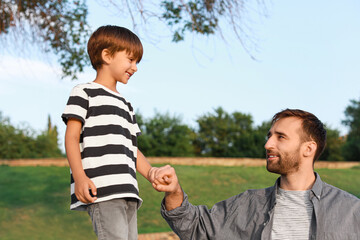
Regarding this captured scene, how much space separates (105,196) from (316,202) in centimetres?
132

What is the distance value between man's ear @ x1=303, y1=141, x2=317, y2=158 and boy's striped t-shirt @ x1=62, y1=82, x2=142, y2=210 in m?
1.14

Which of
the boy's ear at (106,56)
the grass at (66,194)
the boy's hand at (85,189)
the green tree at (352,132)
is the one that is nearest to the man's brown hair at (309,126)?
the boy's ear at (106,56)

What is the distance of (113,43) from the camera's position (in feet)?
8.78

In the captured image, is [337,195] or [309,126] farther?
[309,126]

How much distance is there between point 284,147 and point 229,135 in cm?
2474

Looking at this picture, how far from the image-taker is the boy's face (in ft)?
8.76

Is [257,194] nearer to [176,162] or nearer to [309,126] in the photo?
[309,126]

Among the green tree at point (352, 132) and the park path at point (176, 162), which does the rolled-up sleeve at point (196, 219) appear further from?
the green tree at point (352, 132)

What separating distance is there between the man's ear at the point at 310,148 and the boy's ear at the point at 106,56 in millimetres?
1411

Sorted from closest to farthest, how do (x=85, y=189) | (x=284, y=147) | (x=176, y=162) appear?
1. (x=85, y=189)
2. (x=284, y=147)
3. (x=176, y=162)

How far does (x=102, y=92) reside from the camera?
2.67 m

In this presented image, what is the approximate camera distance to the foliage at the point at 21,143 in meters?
22.2

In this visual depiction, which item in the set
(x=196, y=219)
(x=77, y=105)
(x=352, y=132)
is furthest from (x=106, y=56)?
(x=352, y=132)

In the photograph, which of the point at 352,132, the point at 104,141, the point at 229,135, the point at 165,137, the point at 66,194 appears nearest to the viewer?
the point at 104,141
